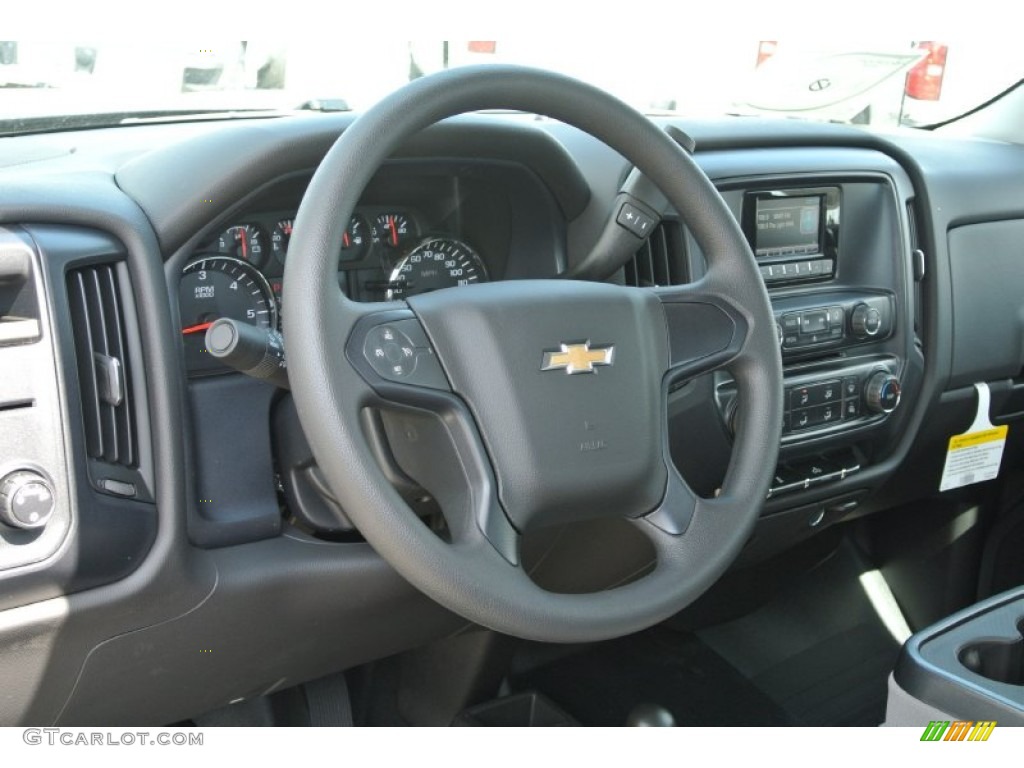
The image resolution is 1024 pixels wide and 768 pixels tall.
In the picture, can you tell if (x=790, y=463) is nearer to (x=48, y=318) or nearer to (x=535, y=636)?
(x=535, y=636)

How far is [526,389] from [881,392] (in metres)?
0.93

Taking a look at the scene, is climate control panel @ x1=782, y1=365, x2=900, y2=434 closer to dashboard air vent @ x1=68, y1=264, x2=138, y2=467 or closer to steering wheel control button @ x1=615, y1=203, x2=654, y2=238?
steering wheel control button @ x1=615, y1=203, x2=654, y2=238

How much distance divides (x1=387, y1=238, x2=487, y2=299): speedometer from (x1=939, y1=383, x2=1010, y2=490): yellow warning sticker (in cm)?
109

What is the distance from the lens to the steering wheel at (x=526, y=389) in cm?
120

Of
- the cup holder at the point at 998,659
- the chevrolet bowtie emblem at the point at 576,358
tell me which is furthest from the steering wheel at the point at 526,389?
the cup holder at the point at 998,659

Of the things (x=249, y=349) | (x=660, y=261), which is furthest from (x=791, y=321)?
(x=249, y=349)

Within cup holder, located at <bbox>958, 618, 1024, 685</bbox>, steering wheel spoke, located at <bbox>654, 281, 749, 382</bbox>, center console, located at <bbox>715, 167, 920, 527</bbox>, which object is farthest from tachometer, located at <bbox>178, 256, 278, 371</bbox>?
cup holder, located at <bbox>958, 618, 1024, 685</bbox>

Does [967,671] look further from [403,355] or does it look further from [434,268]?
[434,268]

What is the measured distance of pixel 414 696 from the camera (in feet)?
7.25

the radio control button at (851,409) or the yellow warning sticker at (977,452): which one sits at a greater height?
the radio control button at (851,409)

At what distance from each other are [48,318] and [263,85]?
825 mm

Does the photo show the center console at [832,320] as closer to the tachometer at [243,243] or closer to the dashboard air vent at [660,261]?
the dashboard air vent at [660,261]

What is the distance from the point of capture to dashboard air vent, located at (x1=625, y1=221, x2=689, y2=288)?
5.82 ft

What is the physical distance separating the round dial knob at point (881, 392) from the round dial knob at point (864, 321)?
74 mm
